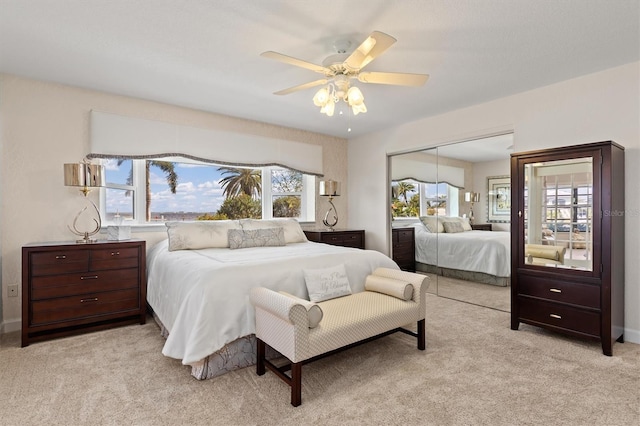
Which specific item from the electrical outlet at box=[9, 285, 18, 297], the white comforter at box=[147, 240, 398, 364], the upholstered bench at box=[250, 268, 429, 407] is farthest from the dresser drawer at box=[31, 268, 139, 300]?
the upholstered bench at box=[250, 268, 429, 407]

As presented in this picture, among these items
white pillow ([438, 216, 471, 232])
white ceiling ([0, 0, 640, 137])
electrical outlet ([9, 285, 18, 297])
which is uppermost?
white ceiling ([0, 0, 640, 137])

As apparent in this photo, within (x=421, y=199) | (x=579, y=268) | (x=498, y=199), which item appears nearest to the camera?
(x=579, y=268)

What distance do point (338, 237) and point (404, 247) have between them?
0.99 metres

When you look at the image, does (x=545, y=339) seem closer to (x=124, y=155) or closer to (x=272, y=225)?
(x=272, y=225)

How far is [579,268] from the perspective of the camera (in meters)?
2.83

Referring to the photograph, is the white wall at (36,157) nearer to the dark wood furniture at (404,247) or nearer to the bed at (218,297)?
the bed at (218,297)

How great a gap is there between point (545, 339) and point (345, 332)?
6.47 feet

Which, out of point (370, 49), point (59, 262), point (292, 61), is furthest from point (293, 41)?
point (59, 262)

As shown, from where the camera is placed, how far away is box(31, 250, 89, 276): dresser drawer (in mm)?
2852

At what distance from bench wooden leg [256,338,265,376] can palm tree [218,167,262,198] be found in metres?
2.73

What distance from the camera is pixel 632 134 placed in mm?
2889

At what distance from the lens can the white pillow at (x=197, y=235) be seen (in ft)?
11.5

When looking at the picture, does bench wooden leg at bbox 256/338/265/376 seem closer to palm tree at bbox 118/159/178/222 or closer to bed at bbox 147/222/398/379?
bed at bbox 147/222/398/379

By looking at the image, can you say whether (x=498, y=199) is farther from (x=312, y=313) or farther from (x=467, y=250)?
(x=312, y=313)
